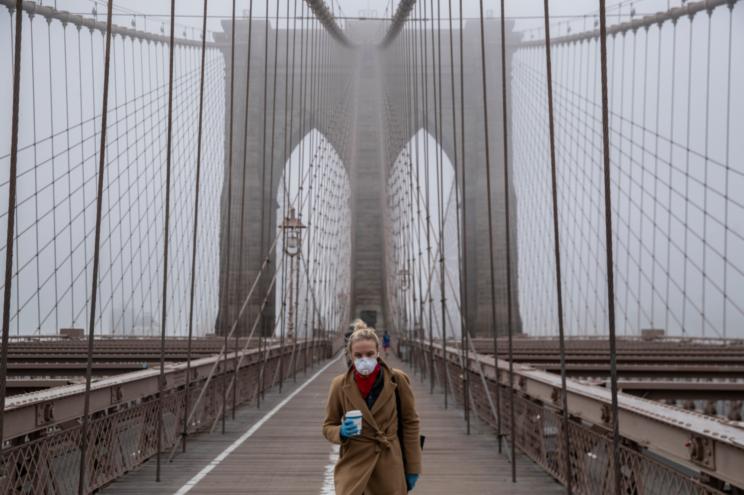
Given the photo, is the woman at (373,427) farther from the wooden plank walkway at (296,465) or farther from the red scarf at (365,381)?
the wooden plank walkway at (296,465)

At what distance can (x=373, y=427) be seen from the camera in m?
3.01

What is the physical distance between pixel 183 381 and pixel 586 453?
412 centimetres

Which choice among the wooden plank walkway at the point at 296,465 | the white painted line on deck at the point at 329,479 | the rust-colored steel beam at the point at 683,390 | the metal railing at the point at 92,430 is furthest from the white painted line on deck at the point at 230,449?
the rust-colored steel beam at the point at 683,390

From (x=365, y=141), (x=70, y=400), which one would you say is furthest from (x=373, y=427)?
(x=365, y=141)

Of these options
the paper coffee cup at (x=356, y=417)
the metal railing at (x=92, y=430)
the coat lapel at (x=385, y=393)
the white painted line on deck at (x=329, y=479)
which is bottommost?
the white painted line on deck at (x=329, y=479)

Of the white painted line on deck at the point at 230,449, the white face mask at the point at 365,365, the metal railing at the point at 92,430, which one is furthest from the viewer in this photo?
the white painted line on deck at the point at 230,449

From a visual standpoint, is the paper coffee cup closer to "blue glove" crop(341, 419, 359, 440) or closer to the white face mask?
"blue glove" crop(341, 419, 359, 440)

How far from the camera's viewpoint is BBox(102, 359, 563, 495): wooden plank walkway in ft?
17.3

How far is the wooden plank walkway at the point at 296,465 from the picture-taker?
5285 millimetres

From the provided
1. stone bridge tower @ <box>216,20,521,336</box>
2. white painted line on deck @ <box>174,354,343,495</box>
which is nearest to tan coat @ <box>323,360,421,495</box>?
white painted line on deck @ <box>174,354,343,495</box>

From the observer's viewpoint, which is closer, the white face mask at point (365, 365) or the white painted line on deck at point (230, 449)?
the white face mask at point (365, 365)

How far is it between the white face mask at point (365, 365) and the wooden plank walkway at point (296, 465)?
2.45 meters

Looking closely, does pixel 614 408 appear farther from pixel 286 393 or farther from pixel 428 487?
pixel 286 393

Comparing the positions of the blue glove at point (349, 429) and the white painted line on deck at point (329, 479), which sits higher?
the blue glove at point (349, 429)
